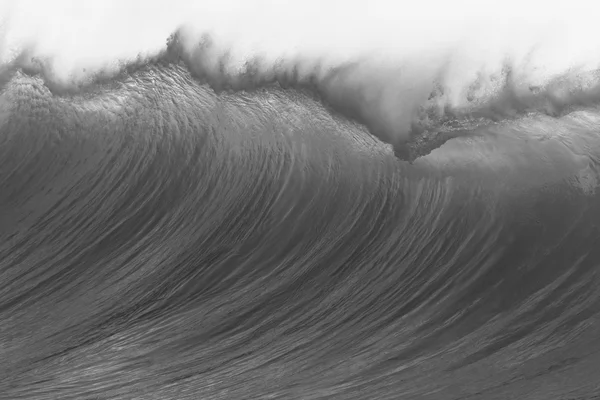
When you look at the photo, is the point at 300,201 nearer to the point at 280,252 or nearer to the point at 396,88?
the point at 280,252

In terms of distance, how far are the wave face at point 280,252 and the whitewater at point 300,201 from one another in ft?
0.10

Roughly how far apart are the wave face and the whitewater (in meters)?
0.03

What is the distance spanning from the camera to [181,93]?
490 inches

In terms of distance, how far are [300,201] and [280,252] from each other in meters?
0.97

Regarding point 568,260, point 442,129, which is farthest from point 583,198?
point 442,129

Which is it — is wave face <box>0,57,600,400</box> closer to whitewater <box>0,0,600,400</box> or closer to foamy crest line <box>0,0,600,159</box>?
whitewater <box>0,0,600,400</box>

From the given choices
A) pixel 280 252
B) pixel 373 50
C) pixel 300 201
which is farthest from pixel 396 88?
pixel 280 252

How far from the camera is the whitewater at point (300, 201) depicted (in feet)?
26.3

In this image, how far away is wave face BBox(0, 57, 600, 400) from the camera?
7.88 m

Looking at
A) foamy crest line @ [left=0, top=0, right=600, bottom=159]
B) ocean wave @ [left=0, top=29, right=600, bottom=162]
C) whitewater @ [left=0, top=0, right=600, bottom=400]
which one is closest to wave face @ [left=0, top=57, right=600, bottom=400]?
whitewater @ [left=0, top=0, right=600, bottom=400]

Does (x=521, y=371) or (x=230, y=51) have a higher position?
(x=230, y=51)

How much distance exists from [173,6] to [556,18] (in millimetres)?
6751

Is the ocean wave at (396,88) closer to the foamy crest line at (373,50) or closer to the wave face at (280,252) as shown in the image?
the foamy crest line at (373,50)

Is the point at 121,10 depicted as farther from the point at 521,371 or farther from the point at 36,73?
the point at 521,371
